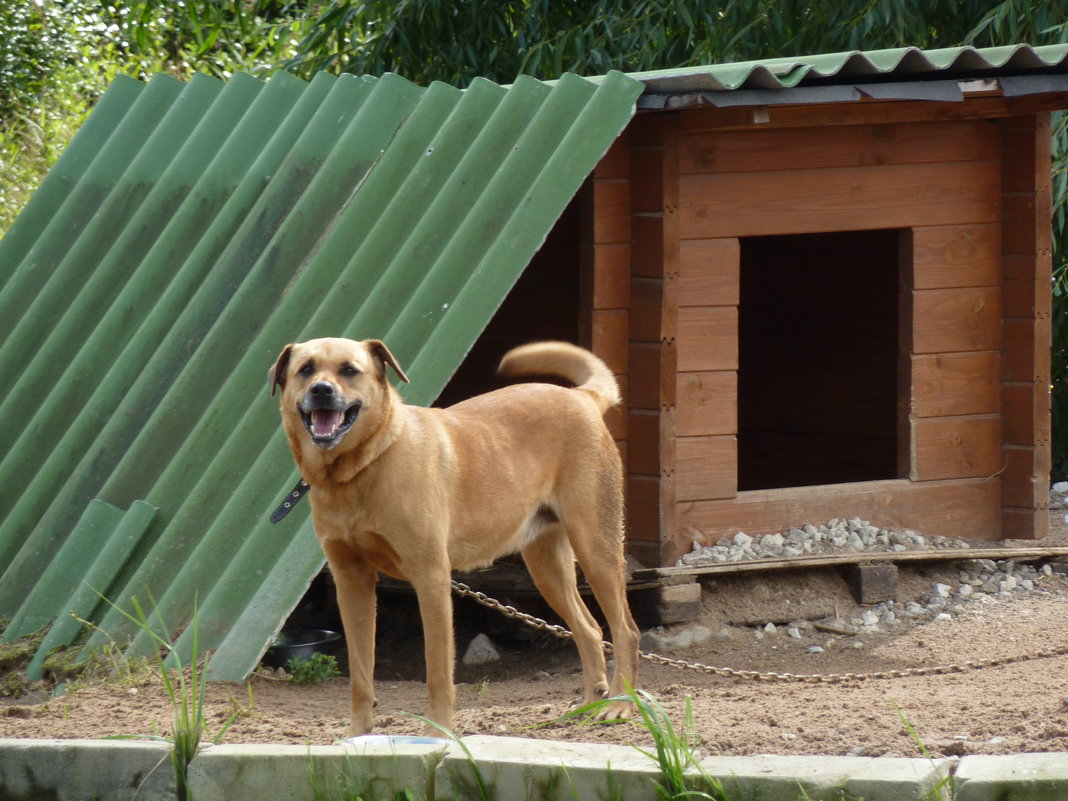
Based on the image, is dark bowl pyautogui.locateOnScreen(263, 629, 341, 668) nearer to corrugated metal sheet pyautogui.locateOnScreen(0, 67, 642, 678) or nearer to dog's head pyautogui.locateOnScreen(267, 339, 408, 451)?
corrugated metal sheet pyautogui.locateOnScreen(0, 67, 642, 678)

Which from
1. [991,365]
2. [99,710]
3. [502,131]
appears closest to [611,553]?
[99,710]

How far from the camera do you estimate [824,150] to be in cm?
762

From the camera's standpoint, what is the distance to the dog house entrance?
10.3 m

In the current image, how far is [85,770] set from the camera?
4.06m

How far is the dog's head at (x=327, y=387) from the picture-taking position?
445cm

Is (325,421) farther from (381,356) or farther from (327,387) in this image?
A: (381,356)

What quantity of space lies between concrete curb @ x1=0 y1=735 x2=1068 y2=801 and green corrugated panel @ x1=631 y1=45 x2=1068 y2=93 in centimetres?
356

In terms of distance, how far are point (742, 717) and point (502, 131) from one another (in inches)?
128

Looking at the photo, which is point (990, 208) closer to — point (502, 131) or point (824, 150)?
point (824, 150)

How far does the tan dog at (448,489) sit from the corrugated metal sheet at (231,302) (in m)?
0.66

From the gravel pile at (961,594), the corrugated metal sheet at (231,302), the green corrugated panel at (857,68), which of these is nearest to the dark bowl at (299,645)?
the corrugated metal sheet at (231,302)

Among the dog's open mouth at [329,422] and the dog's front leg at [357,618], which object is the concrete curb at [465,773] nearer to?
the dog's front leg at [357,618]

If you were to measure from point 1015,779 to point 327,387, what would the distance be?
2227 mm

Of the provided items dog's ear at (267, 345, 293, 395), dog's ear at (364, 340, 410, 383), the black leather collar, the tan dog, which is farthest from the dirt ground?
dog's ear at (364, 340, 410, 383)
